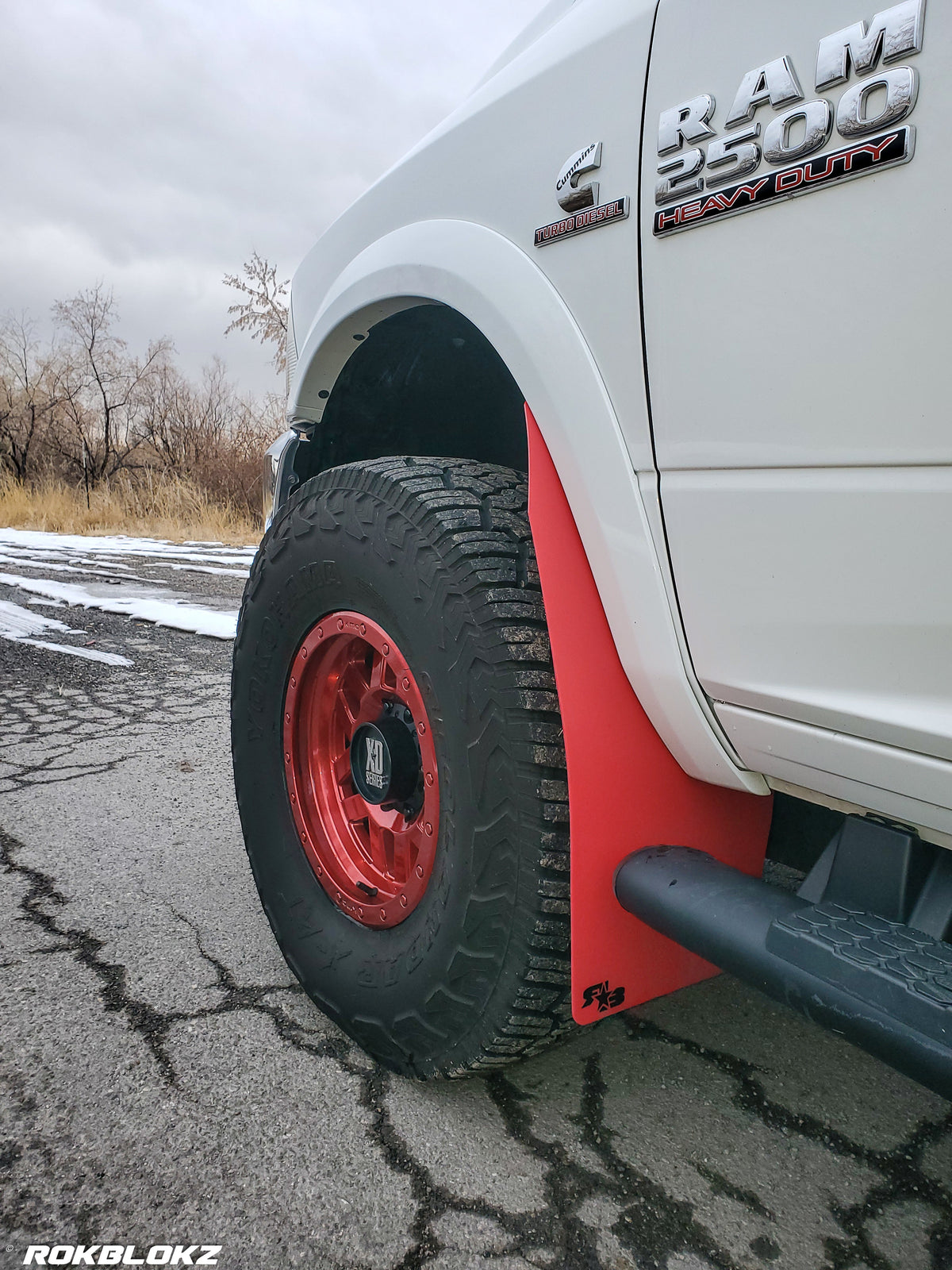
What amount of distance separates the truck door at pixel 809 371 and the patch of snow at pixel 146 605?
4742 mm

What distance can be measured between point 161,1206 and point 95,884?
1147 mm

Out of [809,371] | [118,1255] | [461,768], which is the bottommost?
[118,1255]

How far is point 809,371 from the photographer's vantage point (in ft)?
3.15

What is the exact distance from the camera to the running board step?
89cm

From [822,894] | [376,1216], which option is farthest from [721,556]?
[376,1216]

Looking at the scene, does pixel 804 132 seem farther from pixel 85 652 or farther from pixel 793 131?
pixel 85 652

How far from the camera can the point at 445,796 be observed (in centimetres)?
135

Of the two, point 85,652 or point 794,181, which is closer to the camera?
point 794,181

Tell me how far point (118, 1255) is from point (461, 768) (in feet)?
2.64

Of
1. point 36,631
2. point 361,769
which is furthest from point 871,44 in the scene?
point 36,631

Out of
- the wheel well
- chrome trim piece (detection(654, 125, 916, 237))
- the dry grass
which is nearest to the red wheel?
the wheel well

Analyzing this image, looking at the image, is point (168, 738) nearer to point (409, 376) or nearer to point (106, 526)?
point (409, 376)

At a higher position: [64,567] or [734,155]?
[734,155]

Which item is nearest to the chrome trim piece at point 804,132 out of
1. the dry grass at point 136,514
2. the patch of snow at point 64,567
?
the patch of snow at point 64,567
